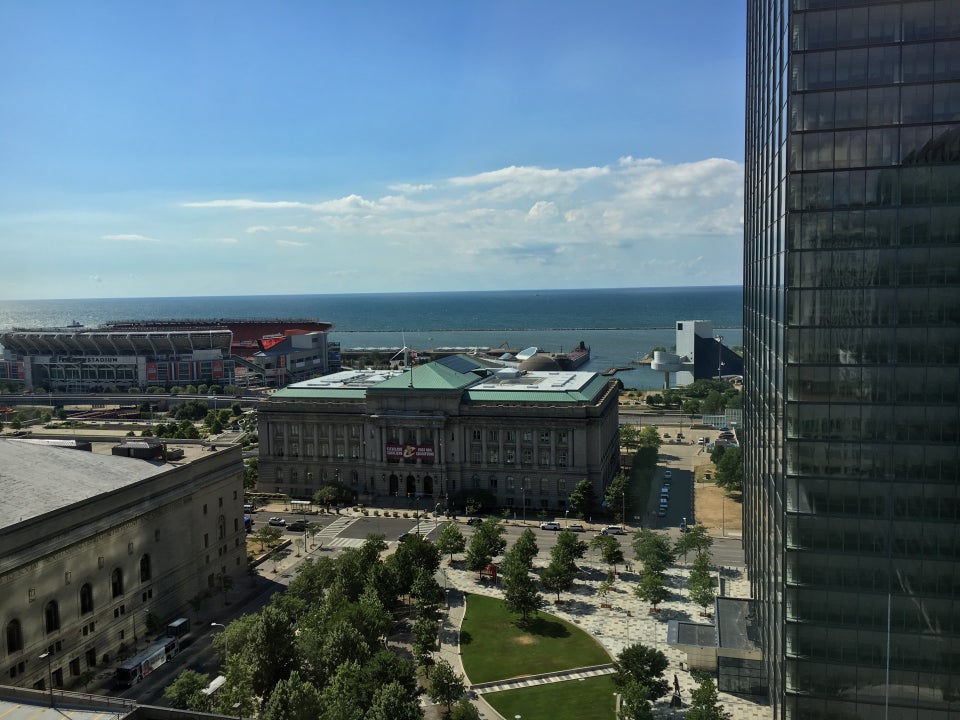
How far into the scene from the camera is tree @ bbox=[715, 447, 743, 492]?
358 feet

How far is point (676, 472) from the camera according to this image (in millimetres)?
123625

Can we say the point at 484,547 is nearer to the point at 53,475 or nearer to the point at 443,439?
the point at 443,439

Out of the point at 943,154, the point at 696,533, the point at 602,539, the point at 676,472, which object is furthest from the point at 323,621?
the point at 676,472

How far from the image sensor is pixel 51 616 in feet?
186

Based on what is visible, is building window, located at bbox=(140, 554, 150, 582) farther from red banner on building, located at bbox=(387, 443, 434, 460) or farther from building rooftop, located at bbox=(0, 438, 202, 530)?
red banner on building, located at bbox=(387, 443, 434, 460)

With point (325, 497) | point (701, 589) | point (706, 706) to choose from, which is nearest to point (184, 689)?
point (706, 706)

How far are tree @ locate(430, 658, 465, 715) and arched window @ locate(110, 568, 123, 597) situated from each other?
1163 inches

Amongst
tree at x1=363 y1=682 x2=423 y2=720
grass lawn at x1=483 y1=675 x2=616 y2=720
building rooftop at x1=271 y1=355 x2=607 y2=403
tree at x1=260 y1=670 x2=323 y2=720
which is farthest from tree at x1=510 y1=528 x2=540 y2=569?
tree at x1=260 y1=670 x2=323 y2=720

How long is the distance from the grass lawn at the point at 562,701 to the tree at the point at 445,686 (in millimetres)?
4156

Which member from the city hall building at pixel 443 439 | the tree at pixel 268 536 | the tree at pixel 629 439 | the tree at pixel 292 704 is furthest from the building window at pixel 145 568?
the tree at pixel 629 439

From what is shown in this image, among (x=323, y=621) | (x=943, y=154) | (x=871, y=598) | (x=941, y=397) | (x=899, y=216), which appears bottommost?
(x=323, y=621)

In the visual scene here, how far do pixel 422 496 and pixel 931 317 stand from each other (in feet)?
266

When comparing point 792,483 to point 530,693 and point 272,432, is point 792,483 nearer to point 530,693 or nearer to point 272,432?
point 530,693

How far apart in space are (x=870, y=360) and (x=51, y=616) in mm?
59784
